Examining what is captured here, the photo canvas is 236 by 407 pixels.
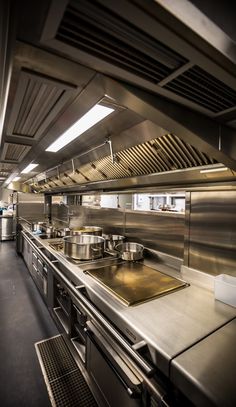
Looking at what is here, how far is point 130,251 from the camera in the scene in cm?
209

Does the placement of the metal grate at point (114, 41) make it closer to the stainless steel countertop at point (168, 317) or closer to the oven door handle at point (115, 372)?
the stainless steel countertop at point (168, 317)

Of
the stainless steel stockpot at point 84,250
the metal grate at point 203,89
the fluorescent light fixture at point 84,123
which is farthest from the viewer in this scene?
the stainless steel stockpot at point 84,250

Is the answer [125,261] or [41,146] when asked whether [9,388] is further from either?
[41,146]

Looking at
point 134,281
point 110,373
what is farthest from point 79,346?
point 134,281

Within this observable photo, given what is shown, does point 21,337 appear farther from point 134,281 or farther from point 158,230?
point 158,230

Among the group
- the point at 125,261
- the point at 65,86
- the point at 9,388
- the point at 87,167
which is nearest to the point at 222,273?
the point at 125,261

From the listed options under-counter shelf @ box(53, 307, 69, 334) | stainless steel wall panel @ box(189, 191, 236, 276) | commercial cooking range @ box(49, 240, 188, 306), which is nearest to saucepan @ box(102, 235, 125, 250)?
commercial cooking range @ box(49, 240, 188, 306)

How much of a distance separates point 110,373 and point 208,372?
67 centimetres

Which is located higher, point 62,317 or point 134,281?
point 134,281

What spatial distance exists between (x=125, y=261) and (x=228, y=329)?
1.17 meters

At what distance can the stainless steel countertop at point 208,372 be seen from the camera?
2.12ft

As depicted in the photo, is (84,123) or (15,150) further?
(15,150)

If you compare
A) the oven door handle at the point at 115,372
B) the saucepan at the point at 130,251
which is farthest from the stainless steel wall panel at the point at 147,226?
the oven door handle at the point at 115,372

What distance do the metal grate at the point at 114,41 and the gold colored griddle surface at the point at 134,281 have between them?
1.16 metres
